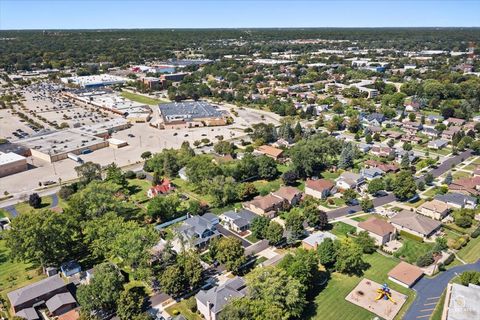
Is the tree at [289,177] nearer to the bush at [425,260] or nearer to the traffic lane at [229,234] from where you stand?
the traffic lane at [229,234]

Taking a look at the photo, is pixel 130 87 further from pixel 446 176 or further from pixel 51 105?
pixel 446 176

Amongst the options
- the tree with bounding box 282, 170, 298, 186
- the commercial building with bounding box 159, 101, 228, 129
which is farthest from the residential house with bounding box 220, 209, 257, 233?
the commercial building with bounding box 159, 101, 228, 129

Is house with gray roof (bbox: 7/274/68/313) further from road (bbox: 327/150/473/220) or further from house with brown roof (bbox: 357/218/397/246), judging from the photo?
house with brown roof (bbox: 357/218/397/246)

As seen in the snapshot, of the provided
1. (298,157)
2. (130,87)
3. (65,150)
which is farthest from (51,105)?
(298,157)

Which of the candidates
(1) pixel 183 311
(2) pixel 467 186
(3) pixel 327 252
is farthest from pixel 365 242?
(2) pixel 467 186

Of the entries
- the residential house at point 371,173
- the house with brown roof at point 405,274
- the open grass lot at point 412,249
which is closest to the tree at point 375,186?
the residential house at point 371,173
